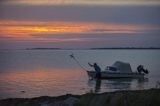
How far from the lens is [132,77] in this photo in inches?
1606

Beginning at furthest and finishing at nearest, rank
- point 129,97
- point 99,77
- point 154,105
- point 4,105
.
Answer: point 99,77 < point 4,105 < point 129,97 < point 154,105

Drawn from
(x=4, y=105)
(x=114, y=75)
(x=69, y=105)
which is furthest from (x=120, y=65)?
(x=69, y=105)

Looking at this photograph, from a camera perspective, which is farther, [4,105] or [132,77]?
[132,77]

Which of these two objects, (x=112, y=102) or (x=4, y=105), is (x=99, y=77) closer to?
(x=4, y=105)

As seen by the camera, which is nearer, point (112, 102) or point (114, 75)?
point (112, 102)

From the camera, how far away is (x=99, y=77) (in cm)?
3922

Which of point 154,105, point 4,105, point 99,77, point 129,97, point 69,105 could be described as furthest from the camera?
point 99,77

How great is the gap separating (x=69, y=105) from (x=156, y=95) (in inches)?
121

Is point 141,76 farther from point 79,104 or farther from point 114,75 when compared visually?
point 79,104

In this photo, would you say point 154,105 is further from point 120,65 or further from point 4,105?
point 120,65

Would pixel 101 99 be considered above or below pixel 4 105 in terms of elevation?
above

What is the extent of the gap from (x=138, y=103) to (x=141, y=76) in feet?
104

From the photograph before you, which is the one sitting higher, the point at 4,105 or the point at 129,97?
the point at 129,97

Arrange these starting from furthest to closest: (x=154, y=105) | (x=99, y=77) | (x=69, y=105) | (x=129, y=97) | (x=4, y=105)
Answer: (x=99, y=77)
(x=4, y=105)
(x=69, y=105)
(x=129, y=97)
(x=154, y=105)
